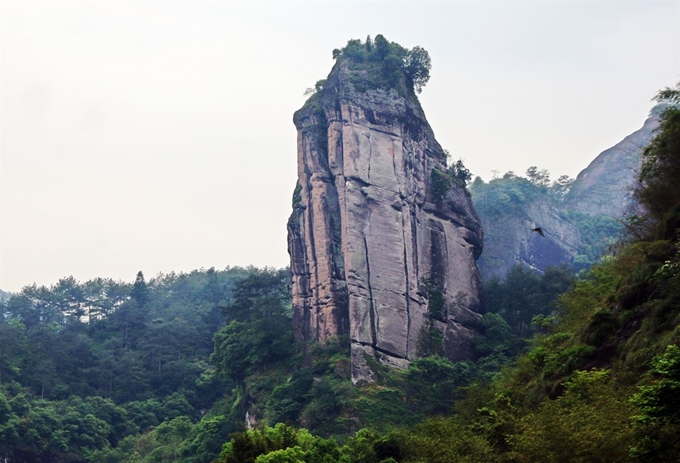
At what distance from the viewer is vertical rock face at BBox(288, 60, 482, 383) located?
45.2m

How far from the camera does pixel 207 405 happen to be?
59.1m

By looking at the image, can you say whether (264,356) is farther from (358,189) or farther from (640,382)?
(640,382)

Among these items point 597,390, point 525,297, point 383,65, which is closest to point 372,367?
point 525,297

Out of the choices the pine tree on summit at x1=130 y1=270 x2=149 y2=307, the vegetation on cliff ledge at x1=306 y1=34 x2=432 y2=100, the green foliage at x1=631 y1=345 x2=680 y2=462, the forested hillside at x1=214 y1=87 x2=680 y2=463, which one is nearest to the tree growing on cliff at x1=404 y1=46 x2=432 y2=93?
the vegetation on cliff ledge at x1=306 y1=34 x2=432 y2=100

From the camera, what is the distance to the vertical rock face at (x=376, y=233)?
1779 inches

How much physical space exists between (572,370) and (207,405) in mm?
39844

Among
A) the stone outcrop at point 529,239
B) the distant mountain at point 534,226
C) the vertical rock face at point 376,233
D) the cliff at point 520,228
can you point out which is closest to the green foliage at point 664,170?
the vertical rock face at point 376,233

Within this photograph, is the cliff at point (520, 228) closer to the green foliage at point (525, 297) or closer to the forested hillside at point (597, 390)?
the green foliage at point (525, 297)

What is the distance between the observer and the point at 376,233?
1817 inches

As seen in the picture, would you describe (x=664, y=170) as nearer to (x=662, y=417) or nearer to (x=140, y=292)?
(x=662, y=417)

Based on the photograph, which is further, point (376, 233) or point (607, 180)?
point (607, 180)

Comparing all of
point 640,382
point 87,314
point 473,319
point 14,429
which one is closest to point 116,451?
point 14,429

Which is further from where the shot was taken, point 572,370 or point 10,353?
point 10,353

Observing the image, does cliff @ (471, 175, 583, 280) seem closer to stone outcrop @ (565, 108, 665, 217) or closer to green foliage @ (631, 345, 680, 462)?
stone outcrop @ (565, 108, 665, 217)
